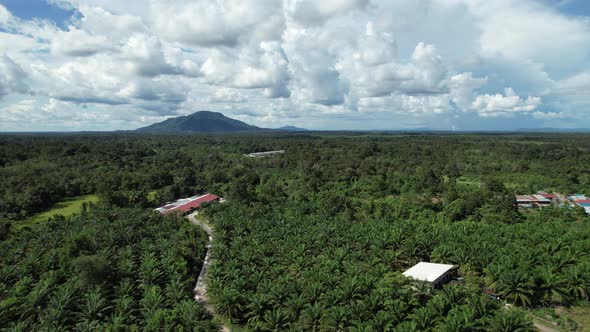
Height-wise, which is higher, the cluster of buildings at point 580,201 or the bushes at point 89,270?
the bushes at point 89,270

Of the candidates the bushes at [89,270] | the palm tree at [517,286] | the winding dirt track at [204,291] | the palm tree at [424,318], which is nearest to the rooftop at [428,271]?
the palm tree at [517,286]

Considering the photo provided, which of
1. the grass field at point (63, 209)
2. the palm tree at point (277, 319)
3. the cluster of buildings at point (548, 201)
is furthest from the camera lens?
the cluster of buildings at point (548, 201)

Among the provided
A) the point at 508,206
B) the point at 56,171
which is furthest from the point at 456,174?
the point at 56,171

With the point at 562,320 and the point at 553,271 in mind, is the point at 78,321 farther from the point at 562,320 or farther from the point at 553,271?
the point at 553,271

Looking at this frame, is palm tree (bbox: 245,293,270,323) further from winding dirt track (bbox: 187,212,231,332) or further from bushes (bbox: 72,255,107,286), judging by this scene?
bushes (bbox: 72,255,107,286)

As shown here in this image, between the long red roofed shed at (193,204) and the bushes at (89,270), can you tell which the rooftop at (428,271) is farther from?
the long red roofed shed at (193,204)

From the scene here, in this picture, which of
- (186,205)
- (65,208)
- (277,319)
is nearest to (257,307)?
(277,319)

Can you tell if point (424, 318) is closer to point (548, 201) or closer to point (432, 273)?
point (432, 273)
